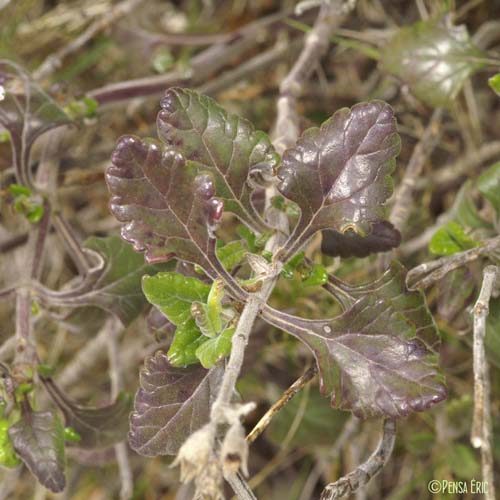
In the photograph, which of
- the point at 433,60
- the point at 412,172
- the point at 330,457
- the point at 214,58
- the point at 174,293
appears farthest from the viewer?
the point at 214,58

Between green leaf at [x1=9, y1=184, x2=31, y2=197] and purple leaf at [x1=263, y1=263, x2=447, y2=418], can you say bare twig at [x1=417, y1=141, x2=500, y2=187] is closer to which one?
purple leaf at [x1=263, y1=263, x2=447, y2=418]

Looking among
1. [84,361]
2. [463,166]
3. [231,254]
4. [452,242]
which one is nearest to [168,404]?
[231,254]

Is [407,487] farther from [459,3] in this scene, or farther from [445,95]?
[459,3]

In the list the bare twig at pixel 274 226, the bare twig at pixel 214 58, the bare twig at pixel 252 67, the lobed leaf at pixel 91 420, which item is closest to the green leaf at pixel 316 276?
the bare twig at pixel 274 226

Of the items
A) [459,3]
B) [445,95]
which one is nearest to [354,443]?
[445,95]

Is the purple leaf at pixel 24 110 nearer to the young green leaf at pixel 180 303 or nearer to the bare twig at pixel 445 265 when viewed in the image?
the young green leaf at pixel 180 303

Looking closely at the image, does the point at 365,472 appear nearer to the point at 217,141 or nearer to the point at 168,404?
the point at 168,404

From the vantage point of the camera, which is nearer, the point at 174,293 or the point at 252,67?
the point at 174,293
